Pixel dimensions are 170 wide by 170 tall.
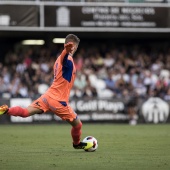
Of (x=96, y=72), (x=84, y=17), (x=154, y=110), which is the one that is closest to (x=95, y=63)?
(x=96, y=72)

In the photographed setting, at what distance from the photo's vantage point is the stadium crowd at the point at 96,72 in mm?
24562

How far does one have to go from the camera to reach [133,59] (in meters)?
27.7

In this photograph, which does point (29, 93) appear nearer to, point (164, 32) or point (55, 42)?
point (55, 42)

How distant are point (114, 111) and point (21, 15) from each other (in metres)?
5.69

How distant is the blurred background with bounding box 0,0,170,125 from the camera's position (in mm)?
23375

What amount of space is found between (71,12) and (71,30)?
2.49 ft

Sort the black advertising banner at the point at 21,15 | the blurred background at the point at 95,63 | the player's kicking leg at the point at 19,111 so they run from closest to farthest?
the player's kicking leg at the point at 19,111 < the blurred background at the point at 95,63 < the black advertising banner at the point at 21,15

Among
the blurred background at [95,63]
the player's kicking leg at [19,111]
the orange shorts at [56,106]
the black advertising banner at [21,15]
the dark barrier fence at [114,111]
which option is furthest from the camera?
the black advertising banner at [21,15]

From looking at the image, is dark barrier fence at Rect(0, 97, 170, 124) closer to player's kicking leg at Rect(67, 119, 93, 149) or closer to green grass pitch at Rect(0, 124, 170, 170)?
green grass pitch at Rect(0, 124, 170, 170)

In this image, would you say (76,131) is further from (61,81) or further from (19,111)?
(19,111)

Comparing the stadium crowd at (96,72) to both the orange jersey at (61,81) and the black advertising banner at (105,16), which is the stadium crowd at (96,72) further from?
the orange jersey at (61,81)

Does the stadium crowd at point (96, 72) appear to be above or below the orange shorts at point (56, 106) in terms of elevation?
above

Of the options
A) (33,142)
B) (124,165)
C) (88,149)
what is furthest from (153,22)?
(124,165)

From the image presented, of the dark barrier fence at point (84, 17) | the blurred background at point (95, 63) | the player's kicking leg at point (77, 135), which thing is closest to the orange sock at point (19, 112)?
the player's kicking leg at point (77, 135)
